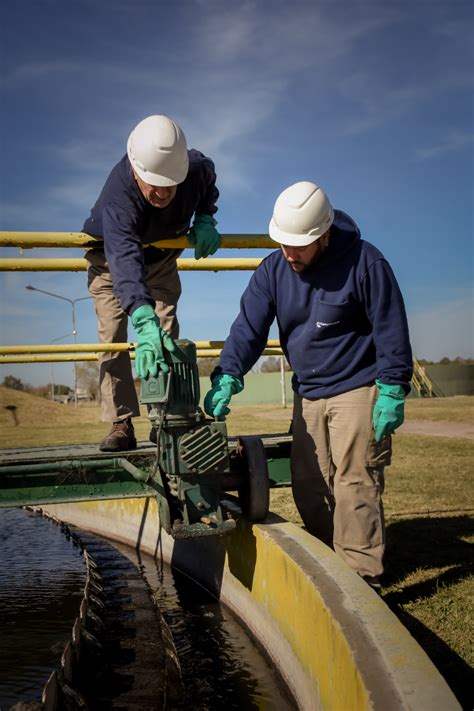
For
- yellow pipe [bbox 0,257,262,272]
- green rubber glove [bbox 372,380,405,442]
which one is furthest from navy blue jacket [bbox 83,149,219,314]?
green rubber glove [bbox 372,380,405,442]

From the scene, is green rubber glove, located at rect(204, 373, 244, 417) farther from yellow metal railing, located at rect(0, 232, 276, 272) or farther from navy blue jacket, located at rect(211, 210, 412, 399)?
yellow metal railing, located at rect(0, 232, 276, 272)

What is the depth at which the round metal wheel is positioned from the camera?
3270mm

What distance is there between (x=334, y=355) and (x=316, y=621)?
1458mm

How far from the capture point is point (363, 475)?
327cm

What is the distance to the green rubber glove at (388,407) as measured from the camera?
3.11m

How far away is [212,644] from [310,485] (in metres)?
0.98

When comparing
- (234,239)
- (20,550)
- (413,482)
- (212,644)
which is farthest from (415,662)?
(413,482)

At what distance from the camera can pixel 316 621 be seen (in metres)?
2.36

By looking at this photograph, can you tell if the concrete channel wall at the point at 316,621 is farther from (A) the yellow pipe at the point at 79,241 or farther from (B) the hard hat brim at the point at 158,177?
(B) the hard hat brim at the point at 158,177

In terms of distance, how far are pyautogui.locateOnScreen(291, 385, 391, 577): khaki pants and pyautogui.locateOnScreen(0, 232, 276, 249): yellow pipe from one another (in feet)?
3.55

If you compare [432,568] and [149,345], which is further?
[432,568]

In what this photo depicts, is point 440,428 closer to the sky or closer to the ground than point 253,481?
closer to the ground

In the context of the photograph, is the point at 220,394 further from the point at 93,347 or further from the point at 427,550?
the point at 427,550

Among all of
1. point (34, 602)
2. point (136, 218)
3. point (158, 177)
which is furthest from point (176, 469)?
point (34, 602)
